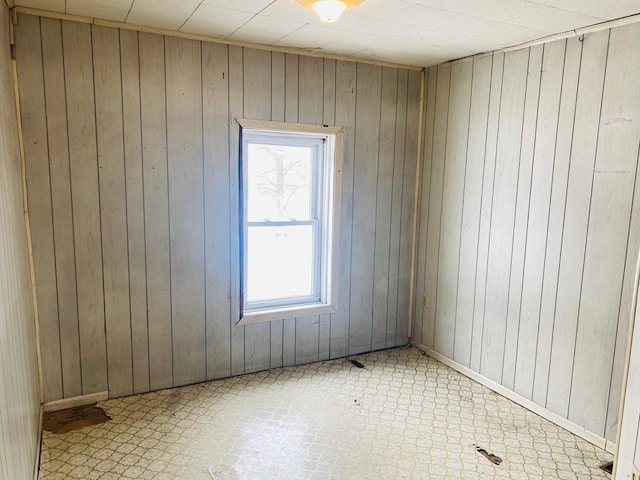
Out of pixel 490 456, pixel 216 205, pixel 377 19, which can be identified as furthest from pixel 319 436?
pixel 377 19

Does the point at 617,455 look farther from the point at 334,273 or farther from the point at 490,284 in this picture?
the point at 334,273

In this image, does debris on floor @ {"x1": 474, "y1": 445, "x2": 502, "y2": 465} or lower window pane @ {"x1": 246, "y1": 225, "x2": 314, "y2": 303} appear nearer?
debris on floor @ {"x1": 474, "y1": 445, "x2": 502, "y2": 465}

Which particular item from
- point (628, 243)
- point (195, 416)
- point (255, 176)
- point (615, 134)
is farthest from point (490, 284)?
point (195, 416)

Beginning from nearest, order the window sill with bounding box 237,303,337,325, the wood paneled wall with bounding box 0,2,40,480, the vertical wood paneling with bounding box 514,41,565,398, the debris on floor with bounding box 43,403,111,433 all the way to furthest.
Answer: the wood paneled wall with bounding box 0,2,40,480
the debris on floor with bounding box 43,403,111,433
the vertical wood paneling with bounding box 514,41,565,398
the window sill with bounding box 237,303,337,325

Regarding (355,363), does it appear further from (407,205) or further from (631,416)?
(631,416)

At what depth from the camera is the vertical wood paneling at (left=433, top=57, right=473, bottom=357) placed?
3.27 metres

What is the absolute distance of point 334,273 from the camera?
348 centimetres

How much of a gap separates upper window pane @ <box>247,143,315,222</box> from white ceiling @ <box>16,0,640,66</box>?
709 millimetres

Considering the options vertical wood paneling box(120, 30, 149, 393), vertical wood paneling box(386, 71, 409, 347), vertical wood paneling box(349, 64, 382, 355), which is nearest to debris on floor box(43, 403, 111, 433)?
vertical wood paneling box(120, 30, 149, 393)

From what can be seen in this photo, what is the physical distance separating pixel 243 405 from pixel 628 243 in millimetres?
2303

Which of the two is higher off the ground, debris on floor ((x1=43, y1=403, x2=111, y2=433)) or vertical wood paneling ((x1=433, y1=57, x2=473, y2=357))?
vertical wood paneling ((x1=433, y1=57, x2=473, y2=357))

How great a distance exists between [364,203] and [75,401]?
230 centimetres

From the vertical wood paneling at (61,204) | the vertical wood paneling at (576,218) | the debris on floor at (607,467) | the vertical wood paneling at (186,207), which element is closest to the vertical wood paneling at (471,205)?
the vertical wood paneling at (576,218)

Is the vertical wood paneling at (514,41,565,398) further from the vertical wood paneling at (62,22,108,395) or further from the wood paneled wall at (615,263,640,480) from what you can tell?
the vertical wood paneling at (62,22,108,395)
